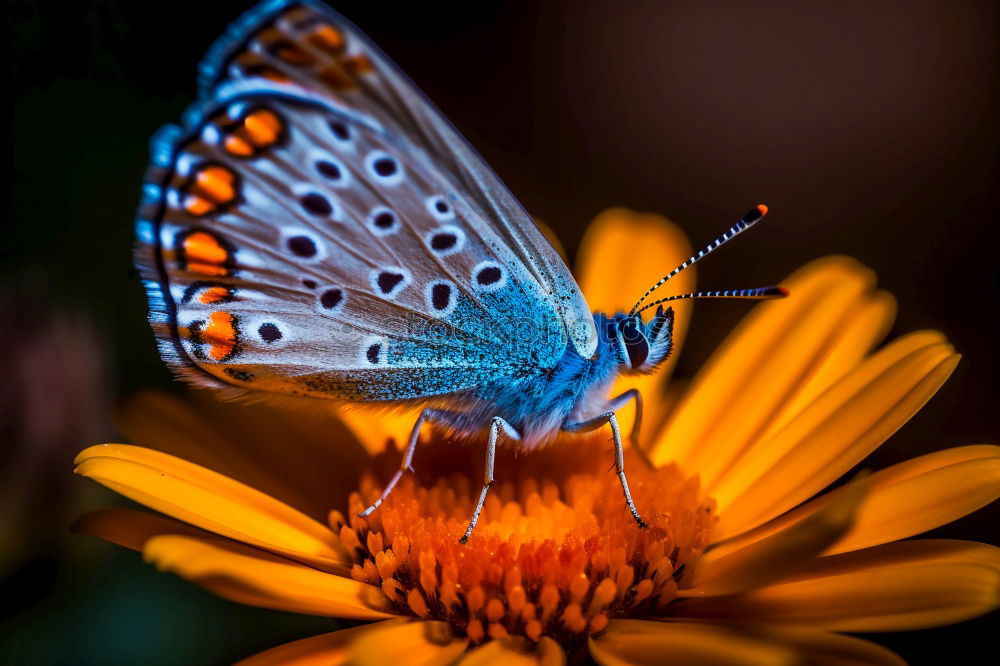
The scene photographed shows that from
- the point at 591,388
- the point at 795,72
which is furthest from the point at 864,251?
the point at 591,388

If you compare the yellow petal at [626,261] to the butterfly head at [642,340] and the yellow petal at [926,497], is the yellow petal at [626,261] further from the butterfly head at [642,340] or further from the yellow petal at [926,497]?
the yellow petal at [926,497]

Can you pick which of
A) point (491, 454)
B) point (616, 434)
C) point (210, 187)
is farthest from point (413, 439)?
point (210, 187)

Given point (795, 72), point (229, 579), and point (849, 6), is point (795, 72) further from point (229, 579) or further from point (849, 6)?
point (229, 579)

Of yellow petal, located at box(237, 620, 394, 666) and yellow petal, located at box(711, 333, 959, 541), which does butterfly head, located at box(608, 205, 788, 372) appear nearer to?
yellow petal, located at box(711, 333, 959, 541)

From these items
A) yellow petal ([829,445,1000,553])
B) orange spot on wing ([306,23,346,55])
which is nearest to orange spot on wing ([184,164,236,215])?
orange spot on wing ([306,23,346,55])

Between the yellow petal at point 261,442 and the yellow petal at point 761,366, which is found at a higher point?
the yellow petal at point 761,366

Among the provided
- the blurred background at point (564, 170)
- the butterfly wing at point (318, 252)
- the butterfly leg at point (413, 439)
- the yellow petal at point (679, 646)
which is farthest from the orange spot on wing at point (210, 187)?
the yellow petal at point (679, 646)
